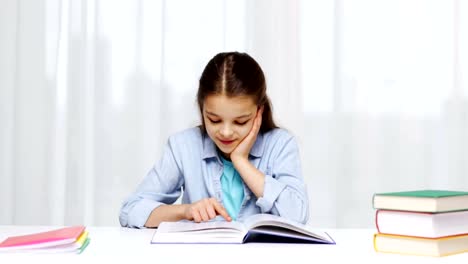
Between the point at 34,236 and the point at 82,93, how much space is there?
1.50 metres

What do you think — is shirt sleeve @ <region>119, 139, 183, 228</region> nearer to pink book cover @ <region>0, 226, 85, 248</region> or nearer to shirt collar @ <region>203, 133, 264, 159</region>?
shirt collar @ <region>203, 133, 264, 159</region>

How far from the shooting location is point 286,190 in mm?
1680

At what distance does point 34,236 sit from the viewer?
4.00 feet

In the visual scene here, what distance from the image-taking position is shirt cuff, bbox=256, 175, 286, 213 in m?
1.65

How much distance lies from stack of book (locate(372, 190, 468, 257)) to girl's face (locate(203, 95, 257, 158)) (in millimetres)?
528

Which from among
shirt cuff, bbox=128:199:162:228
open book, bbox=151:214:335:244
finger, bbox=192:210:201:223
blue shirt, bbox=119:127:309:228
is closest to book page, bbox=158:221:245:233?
open book, bbox=151:214:335:244

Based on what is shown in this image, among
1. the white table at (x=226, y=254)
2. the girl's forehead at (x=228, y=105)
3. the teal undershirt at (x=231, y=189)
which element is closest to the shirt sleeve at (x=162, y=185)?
the teal undershirt at (x=231, y=189)

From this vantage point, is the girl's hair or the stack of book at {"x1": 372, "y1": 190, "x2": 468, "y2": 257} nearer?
the stack of book at {"x1": 372, "y1": 190, "x2": 468, "y2": 257}

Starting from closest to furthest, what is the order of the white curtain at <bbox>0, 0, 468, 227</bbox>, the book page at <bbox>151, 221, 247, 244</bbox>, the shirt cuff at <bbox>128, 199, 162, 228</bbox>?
1. the book page at <bbox>151, 221, 247, 244</bbox>
2. the shirt cuff at <bbox>128, 199, 162, 228</bbox>
3. the white curtain at <bbox>0, 0, 468, 227</bbox>

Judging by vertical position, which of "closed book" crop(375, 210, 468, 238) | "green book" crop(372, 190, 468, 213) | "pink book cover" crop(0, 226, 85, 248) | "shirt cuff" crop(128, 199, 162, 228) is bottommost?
"shirt cuff" crop(128, 199, 162, 228)

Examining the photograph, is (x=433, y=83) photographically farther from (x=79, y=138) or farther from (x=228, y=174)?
(x=79, y=138)

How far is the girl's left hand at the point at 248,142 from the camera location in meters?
1.74

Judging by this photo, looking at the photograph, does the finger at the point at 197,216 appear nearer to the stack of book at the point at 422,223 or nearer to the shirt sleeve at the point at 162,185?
the shirt sleeve at the point at 162,185

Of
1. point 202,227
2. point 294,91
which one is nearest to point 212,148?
point 202,227
